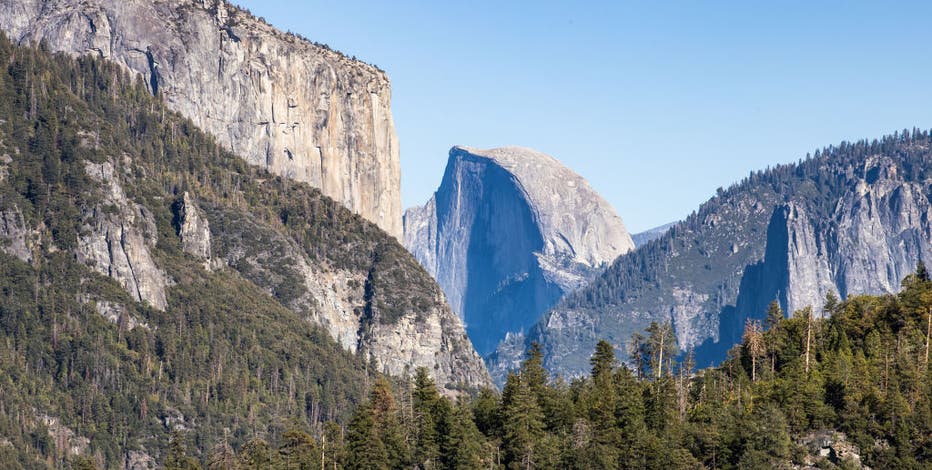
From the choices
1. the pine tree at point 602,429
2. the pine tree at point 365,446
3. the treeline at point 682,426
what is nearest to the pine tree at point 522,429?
the treeline at point 682,426

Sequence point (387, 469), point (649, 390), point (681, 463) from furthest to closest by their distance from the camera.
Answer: point (649, 390) → point (387, 469) → point (681, 463)

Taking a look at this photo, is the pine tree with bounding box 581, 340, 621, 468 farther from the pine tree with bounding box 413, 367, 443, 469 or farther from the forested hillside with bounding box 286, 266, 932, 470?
the pine tree with bounding box 413, 367, 443, 469

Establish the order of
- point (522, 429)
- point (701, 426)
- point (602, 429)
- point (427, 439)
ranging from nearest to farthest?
point (701, 426), point (602, 429), point (522, 429), point (427, 439)

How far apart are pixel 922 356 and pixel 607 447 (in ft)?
138

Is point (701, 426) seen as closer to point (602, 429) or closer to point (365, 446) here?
point (602, 429)

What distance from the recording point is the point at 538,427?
18662cm

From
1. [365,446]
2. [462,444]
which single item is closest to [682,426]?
[462,444]

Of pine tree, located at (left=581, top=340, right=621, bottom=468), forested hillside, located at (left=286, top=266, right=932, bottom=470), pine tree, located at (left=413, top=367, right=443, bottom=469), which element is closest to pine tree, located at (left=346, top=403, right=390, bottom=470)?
forested hillside, located at (left=286, top=266, right=932, bottom=470)

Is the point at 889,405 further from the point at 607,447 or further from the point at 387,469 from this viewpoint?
the point at 387,469

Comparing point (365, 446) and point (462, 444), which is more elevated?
point (365, 446)

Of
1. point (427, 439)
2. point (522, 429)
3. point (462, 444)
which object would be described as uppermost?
point (522, 429)

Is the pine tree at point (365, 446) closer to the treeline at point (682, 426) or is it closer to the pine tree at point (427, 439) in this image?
the treeline at point (682, 426)

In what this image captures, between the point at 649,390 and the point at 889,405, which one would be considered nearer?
the point at 889,405

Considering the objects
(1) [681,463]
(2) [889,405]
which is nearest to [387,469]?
(1) [681,463]
